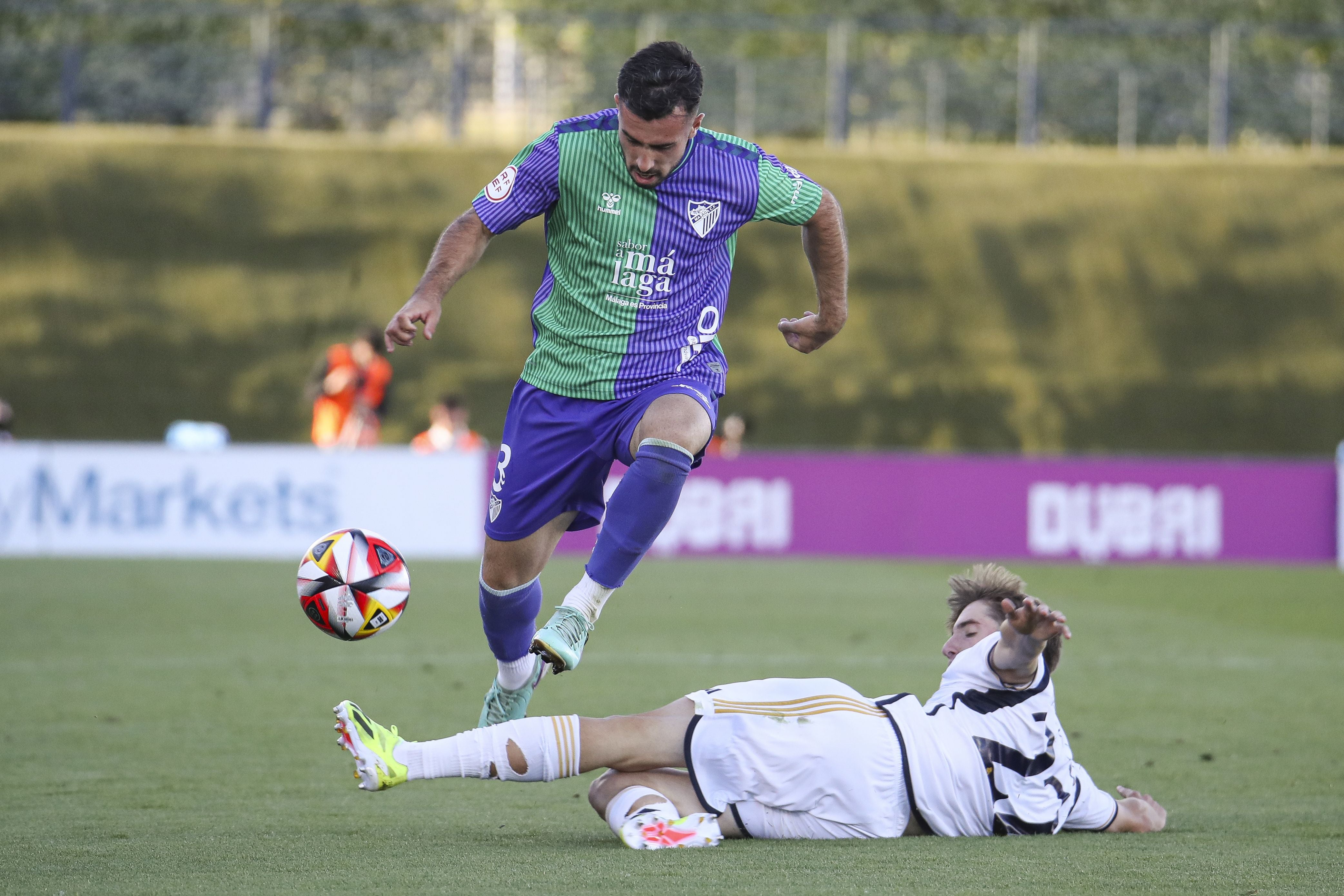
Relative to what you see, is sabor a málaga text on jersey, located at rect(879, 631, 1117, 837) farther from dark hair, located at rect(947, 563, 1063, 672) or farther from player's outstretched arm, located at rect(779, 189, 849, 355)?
player's outstretched arm, located at rect(779, 189, 849, 355)

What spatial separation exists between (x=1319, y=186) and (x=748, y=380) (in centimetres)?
1005

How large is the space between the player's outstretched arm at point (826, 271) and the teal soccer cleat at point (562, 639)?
1.23 metres

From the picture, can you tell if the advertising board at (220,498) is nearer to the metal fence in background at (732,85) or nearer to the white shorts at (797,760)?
the metal fence in background at (732,85)

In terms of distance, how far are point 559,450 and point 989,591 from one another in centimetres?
147

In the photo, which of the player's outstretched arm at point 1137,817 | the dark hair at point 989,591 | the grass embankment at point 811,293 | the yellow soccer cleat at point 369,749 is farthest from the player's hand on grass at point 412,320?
the grass embankment at point 811,293

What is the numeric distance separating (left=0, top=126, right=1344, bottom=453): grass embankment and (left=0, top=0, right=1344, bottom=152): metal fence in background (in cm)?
57

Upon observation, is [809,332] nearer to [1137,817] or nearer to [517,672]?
[517,672]

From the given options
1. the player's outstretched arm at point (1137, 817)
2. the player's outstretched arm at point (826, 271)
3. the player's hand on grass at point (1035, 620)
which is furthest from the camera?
the player's outstretched arm at point (826, 271)

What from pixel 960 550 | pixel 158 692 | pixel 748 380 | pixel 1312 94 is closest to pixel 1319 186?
pixel 1312 94

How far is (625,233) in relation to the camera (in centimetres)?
524

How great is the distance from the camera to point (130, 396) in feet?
85.0

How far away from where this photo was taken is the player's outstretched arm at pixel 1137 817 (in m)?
4.80

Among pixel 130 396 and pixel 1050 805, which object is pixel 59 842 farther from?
pixel 130 396

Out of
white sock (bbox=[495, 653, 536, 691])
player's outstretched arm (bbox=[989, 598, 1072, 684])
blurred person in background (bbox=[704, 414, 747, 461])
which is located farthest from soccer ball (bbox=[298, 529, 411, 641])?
blurred person in background (bbox=[704, 414, 747, 461])
